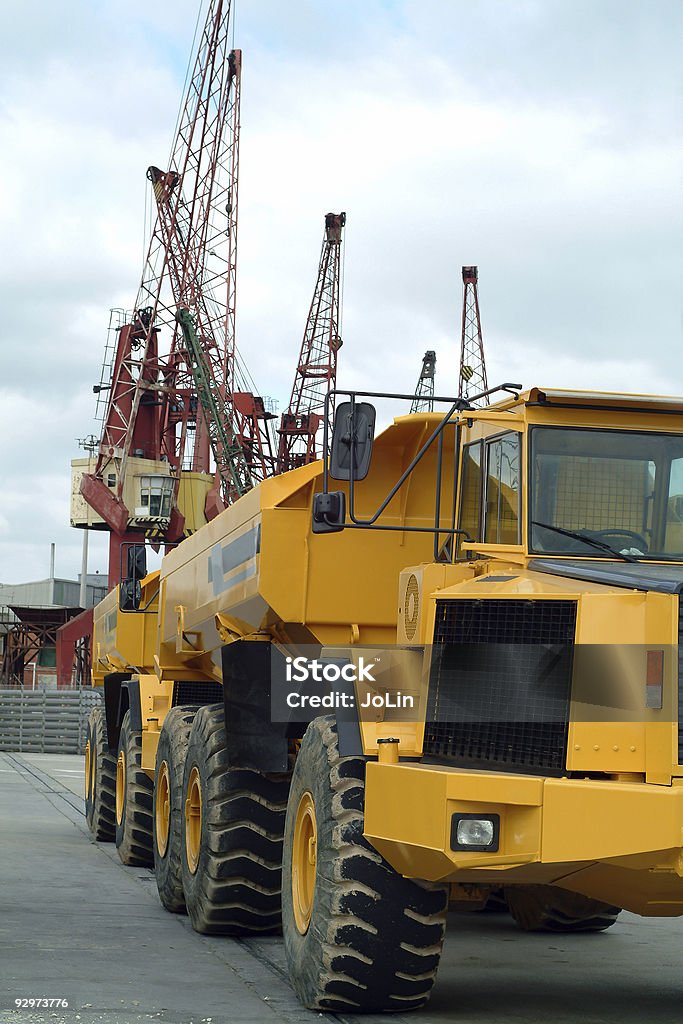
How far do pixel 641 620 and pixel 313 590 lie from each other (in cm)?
324

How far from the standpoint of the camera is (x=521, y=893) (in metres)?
9.40

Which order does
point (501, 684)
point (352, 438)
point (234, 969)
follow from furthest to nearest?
1. point (234, 969)
2. point (352, 438)
3. point (501, 684)

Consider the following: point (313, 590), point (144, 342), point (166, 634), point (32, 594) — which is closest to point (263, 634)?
point (313, 590)

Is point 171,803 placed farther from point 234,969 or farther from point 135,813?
point 135,813

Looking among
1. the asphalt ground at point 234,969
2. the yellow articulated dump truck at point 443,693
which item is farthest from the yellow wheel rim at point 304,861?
the asphalt ground at point 234,969

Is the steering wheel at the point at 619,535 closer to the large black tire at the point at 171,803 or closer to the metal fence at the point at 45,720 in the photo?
the large black tire at the point at 171,803

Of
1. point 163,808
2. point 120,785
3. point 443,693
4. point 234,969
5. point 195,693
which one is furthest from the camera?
point 120,785

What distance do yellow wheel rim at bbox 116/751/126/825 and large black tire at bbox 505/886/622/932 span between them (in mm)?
5981

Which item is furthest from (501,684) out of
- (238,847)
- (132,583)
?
(132,583)

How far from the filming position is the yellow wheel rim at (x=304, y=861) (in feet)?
25.0

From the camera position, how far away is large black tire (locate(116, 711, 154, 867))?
47.6 feet

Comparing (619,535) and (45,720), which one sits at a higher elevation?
(619,535)

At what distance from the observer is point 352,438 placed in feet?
23.1

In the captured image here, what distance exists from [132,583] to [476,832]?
38.0 feet
